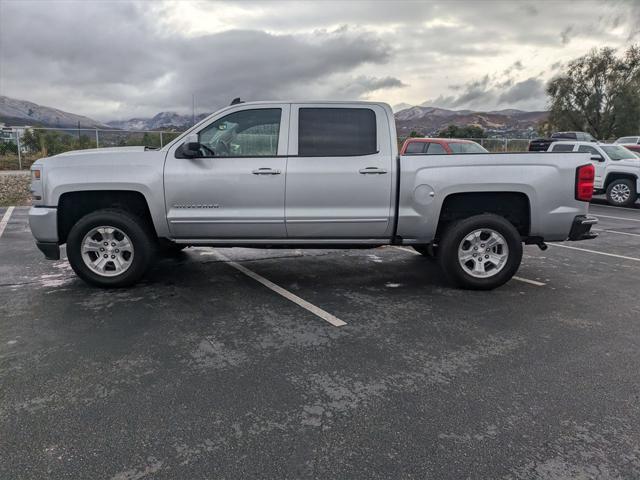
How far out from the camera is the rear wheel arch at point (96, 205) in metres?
5.33

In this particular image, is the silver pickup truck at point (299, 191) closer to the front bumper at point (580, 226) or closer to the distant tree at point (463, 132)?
the front bumper at point (580, 226)

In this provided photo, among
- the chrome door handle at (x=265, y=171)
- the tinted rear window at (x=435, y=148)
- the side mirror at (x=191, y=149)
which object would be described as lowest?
the chrome door handle at (x=265, y=171)

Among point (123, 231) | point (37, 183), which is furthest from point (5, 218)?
point (123, 231)

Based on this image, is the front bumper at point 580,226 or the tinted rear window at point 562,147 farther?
the tinted rear window at point 562,147

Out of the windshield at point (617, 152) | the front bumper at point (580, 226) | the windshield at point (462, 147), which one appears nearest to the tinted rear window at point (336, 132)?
the front bumper at point (580, 226)

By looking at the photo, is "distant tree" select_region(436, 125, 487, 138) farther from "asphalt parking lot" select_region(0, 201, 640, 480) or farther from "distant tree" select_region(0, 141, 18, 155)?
"asphalt parking lot" select_region(0, 201, 640, 480)

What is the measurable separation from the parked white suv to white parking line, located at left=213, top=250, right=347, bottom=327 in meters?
12.6

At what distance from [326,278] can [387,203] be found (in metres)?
1.27

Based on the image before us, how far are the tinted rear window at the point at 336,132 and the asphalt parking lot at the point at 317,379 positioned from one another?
155 centimetres

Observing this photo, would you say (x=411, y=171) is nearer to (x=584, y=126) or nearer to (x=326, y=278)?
(x=326, y=278)

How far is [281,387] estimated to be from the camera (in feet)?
10.4

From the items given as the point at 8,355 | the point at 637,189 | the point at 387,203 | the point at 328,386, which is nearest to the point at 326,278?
the point at 387,203

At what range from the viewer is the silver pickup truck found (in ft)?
16.9

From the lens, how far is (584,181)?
5137 mm
